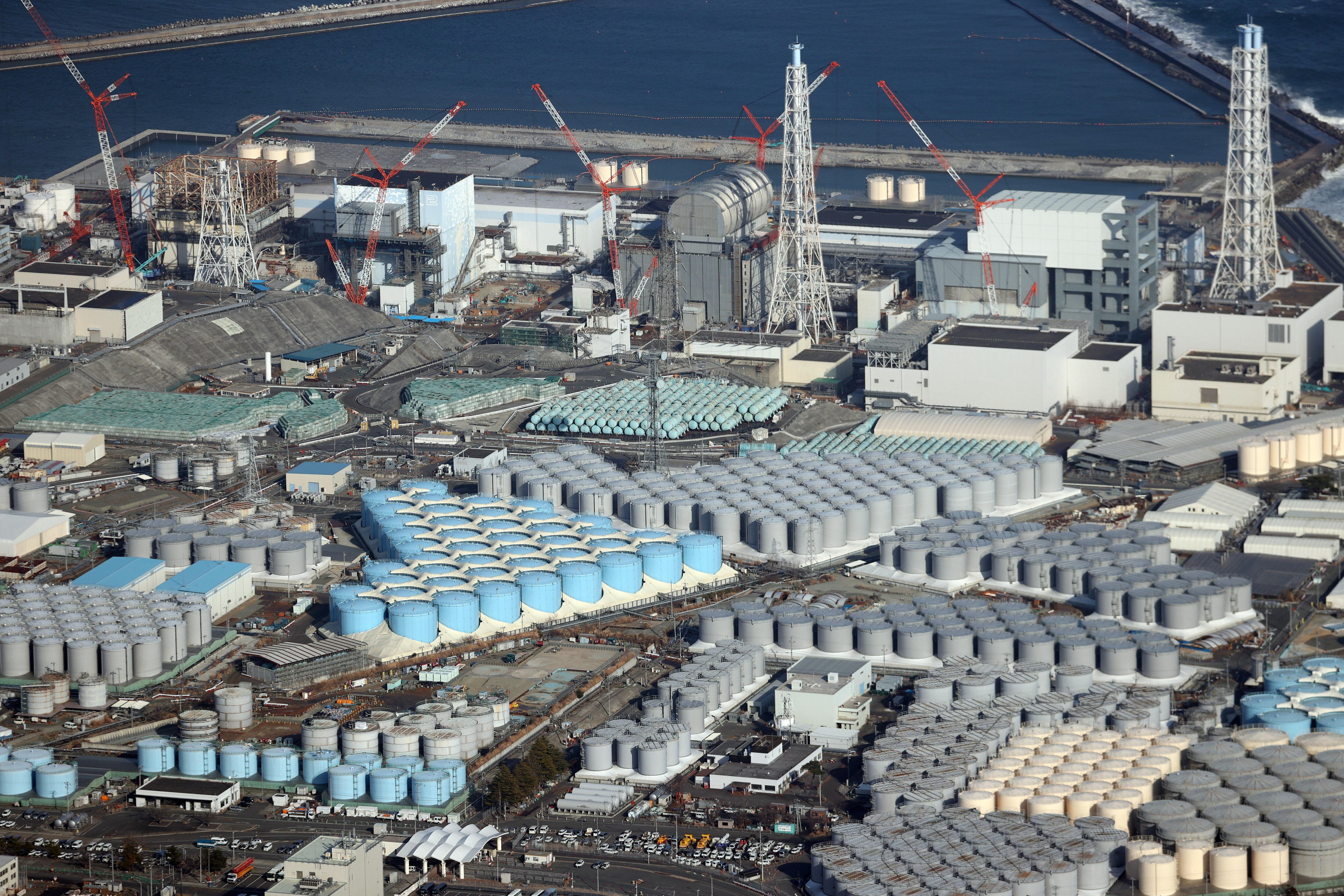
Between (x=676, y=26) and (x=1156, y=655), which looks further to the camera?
(x=676, y=26)

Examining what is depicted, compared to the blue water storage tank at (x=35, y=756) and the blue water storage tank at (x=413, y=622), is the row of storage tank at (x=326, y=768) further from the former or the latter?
the blue water storage tank at (x=413, y=622)

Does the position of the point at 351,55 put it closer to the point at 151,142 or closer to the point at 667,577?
the point at 151,142

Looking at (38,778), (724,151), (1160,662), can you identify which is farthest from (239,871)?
(724,151)

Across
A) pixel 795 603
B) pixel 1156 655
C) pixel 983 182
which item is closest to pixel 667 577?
pixel 795 603

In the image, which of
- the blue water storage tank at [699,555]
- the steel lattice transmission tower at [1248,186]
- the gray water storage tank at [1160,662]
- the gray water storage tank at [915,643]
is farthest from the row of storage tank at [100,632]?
the steel lattice transmission tower at [1248,186]

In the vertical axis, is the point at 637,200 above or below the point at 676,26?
below
